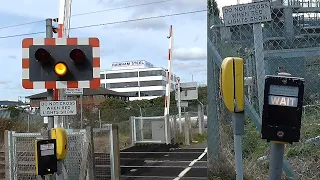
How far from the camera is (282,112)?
13.4ft

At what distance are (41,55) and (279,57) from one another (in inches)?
117

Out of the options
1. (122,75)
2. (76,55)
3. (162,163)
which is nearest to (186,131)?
(162,163)

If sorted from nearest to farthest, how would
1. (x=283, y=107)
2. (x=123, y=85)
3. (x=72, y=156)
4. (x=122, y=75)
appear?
(x=283, y=107) → (x=72, y=156) → (x=123, y=85) → (x=122, y=75)

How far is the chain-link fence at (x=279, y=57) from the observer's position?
5.54 m

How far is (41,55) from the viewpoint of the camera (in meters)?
6.18

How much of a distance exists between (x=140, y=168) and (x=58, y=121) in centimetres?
429

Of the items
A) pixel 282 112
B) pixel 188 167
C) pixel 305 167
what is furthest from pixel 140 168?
pixel 282 112

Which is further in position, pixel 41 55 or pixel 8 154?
pixel 8 154

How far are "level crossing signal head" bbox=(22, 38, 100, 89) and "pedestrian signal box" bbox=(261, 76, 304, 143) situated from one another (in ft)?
9.88

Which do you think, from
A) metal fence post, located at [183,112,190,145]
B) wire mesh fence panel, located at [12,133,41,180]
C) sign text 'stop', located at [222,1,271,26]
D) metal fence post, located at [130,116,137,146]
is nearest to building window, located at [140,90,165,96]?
metal fence post, located at [183,112,190,145]

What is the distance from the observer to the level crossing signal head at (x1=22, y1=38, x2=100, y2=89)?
628 cm

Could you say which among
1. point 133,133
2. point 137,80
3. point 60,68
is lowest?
point 133,133

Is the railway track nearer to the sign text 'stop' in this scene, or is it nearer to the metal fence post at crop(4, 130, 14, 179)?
the metal fence post at crop(4, 130, 14, 179)

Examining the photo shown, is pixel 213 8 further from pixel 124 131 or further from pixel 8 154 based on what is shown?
pixel 124 131
